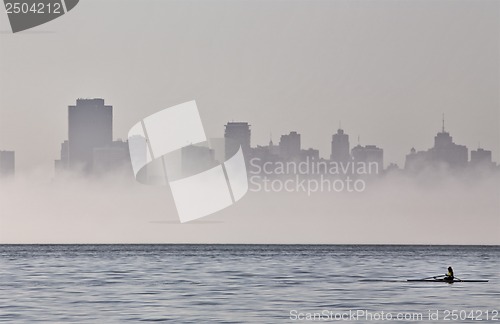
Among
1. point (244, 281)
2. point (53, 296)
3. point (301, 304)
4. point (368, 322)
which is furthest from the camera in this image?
point (244, 281)

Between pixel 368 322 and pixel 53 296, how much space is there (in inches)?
1147

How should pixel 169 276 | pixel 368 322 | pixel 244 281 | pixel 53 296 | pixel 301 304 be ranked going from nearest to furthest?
pixel 368 322 → pixel 301 304 → pixel 53 296 → pixel 244 281 → pixel 169 276

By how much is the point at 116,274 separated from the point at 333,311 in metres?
55.4

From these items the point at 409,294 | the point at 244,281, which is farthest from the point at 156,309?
the point at 244,281

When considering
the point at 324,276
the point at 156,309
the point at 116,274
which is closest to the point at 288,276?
the point at 324,276

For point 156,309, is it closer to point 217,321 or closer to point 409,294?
point 217,321

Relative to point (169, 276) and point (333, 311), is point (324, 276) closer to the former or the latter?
point (169, 276)

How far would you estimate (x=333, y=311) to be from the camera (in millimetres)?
69750

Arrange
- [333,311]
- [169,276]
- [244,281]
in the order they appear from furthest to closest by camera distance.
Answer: [169,276]
[244,281]
[333,311]

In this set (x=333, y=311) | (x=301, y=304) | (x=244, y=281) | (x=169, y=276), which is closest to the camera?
(x=333, y=311)

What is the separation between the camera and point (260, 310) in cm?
7081

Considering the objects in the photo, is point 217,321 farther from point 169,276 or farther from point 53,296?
point 169,276

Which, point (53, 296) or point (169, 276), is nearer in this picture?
point (53, 296)

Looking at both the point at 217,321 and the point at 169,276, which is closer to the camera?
the point at 217,321
